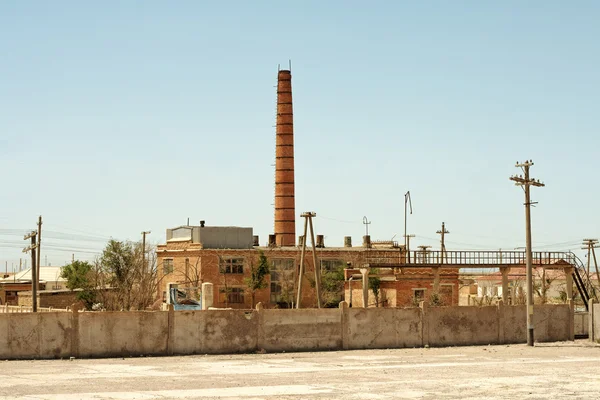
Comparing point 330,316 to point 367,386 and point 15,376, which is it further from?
point 15,376

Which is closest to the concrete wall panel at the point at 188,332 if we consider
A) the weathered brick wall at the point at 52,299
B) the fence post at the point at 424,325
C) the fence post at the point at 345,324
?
the fence post at the point at 345,324

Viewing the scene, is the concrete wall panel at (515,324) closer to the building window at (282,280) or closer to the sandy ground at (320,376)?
the sandy ground at (320,376)

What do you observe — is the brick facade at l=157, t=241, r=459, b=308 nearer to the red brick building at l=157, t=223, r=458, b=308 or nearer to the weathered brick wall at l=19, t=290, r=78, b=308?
the red brick building at l=157, t=223, r=458, b=308

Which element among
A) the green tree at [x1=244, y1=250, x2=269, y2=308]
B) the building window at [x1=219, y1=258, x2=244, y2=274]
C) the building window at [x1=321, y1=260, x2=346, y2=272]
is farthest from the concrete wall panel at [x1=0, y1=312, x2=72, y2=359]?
the building window at [x1=321, y1=260, x2=346, y2=272]

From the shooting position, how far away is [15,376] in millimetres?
24219

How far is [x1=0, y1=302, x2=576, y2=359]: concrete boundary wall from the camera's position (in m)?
28.8

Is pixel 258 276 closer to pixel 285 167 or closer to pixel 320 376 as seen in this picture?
pixel 285 167

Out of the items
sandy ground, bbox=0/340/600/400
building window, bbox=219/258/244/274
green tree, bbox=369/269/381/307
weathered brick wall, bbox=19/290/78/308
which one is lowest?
sandy ground, bbox=0/340/600/400

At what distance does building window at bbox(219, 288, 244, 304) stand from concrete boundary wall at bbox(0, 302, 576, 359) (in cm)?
2816

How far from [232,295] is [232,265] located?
7.10ft

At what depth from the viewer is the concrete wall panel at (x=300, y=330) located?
1254 inches

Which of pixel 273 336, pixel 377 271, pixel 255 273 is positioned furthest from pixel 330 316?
pixel 255 273

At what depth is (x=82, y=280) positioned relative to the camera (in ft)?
229

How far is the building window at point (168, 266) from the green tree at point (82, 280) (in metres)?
5.06
